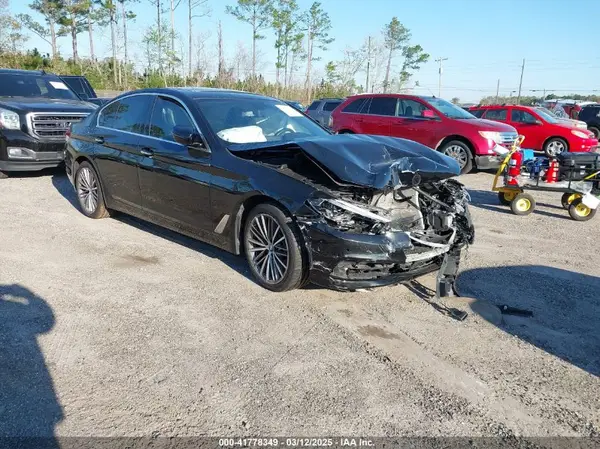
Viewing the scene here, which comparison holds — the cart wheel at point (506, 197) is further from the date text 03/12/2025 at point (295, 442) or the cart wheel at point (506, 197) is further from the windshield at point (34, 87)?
the windshield at point (34, 87)

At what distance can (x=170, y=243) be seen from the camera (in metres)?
5.61

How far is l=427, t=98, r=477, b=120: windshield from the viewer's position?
1177 centimetres

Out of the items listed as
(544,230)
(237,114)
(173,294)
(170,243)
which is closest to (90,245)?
(170,243)

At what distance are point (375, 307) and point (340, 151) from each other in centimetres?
132

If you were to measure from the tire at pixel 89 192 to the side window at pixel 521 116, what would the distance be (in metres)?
12.4

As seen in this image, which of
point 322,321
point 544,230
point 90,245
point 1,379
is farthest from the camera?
point 544,230

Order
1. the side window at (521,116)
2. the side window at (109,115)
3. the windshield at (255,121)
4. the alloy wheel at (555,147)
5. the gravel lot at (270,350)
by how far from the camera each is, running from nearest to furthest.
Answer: the gravel lot at (270,350) → the windshield at (255,121) → the side window at (109,115) → the alloy wheel at (555,147) → the side window at (521,116)

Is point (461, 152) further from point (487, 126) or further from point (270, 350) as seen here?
point (270, 350)

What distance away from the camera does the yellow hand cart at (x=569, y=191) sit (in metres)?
7.45

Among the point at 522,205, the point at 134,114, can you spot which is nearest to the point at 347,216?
the point at 134,114

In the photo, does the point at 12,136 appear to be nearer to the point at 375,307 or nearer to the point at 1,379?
the point at 1,379

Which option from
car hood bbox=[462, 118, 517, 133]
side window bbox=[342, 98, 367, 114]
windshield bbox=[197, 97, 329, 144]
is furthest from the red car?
windshield bbox=[197, 97, 329, 144]

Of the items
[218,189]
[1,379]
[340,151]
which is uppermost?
[340,151]

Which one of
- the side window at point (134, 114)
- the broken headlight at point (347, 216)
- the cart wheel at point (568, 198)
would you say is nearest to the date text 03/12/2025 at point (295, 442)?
the broken headlight at point (347, 216)
